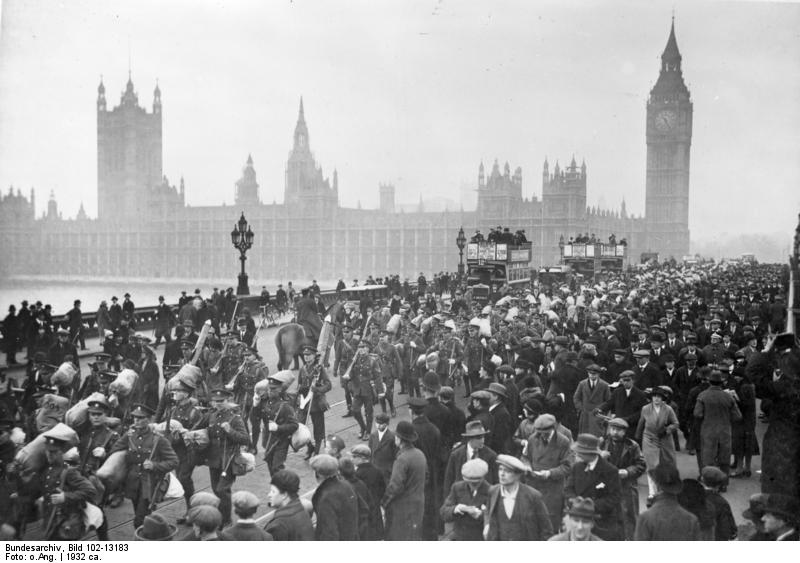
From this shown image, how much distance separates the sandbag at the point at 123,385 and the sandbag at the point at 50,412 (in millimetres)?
569

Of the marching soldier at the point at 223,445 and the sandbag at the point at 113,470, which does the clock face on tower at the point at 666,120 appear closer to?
the marching soldier at the point at 223,445

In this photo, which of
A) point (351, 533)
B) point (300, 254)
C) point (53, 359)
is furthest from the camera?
point (300, 254)

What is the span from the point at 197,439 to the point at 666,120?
11197 cm

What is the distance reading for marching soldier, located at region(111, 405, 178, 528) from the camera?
6.85 m

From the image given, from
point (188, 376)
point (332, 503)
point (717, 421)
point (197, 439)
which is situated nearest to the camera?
point (332, 503)

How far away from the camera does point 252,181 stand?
300 feet

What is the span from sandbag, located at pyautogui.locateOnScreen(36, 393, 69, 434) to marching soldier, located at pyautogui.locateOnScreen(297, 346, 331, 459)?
292 centimetres

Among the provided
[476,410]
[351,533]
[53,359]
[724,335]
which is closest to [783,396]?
[476,410]

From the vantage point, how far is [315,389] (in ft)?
31.6

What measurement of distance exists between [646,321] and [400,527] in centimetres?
1161

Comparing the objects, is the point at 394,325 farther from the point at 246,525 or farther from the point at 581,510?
the point at 581,510

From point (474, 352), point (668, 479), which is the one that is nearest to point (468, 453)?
point (668, 479)

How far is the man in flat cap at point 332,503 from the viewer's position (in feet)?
18.4
